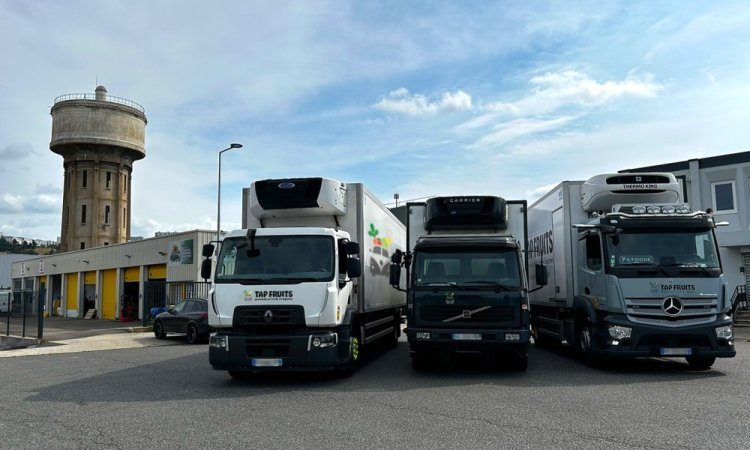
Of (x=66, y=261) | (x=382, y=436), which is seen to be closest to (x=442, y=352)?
(x=382, y=436)

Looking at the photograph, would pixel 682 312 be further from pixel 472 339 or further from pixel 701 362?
pixel 472 339

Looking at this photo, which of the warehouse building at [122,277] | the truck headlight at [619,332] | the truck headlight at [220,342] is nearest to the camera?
the truck headlight at [220,342]

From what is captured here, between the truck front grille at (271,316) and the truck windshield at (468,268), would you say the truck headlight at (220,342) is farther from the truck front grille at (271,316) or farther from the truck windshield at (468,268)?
the truck windshield at (468,268)

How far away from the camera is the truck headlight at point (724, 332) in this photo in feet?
32.6

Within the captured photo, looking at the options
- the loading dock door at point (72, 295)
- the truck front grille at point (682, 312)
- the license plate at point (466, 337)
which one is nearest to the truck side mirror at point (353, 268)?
the license plate at point (466, 337)

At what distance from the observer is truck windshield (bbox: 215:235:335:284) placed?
941cm

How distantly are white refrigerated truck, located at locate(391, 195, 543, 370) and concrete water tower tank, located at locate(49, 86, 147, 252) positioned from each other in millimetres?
51032

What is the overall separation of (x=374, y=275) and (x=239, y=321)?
3857 mm

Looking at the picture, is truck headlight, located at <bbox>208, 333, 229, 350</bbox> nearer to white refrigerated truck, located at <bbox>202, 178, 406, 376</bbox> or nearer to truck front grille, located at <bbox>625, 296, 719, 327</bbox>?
white refrigerated truck, located at <bbox>202, 178, 406, 376</bbox>

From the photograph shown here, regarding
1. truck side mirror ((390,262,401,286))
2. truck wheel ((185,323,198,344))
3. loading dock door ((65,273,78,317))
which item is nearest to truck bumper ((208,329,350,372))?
truck side mirror ((390,262,401,286))

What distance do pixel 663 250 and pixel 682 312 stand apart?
1091 mm

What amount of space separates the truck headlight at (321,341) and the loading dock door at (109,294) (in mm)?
33881

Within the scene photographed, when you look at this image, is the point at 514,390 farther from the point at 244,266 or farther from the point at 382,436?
the point at 244,266

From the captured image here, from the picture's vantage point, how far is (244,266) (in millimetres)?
9625
